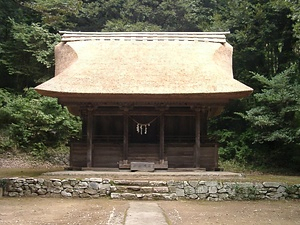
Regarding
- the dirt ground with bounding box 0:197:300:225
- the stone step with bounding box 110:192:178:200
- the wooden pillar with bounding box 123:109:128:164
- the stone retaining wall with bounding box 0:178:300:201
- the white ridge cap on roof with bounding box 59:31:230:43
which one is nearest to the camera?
the dirt ground with bounding box 0:197:300:225

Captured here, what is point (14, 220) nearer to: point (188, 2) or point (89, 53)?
point (89, 53)

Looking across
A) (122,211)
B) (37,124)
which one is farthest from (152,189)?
(37,124)

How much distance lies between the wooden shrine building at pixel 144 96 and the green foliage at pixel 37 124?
4909mm

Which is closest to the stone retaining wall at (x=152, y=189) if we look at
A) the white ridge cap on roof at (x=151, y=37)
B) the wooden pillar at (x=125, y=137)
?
the wooden pillar at (x=125, y=137)

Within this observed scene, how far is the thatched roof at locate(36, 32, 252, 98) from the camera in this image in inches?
602

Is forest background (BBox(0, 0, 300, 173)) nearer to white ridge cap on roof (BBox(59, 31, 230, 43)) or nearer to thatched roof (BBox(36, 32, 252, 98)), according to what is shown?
white ridge cap on roof (BBox(59, 31, 230, 43))

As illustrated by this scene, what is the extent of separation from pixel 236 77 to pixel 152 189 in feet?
51.6

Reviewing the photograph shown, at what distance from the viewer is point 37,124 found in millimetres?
23625

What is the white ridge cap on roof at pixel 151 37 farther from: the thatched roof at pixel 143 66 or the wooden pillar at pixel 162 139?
the wooden pillar at pixel 162 139

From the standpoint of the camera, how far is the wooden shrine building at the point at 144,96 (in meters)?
15.4

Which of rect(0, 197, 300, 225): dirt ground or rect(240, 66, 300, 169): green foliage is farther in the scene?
rect(240, 66, 300, 169): green foliage

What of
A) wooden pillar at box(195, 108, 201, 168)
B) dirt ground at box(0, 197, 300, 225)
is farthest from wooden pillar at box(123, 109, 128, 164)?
dirt ground at box(0, 197, 300, 225)

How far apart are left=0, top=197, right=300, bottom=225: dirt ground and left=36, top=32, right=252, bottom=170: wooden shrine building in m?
4.25

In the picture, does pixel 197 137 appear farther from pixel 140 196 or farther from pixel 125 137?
pixel 140 196
